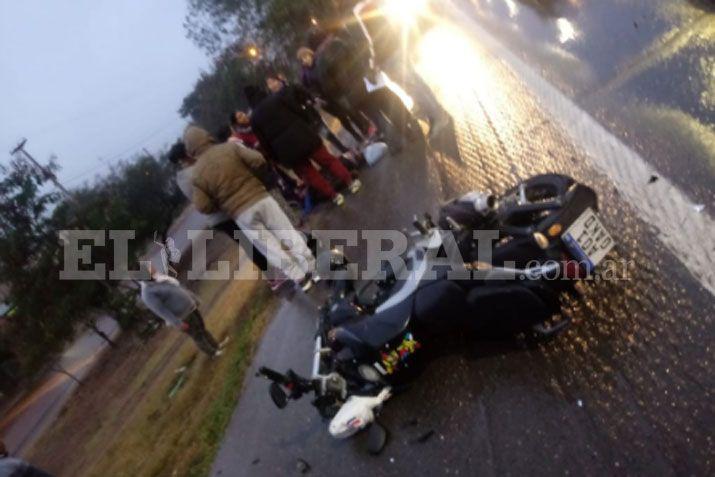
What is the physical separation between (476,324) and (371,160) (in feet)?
18.0

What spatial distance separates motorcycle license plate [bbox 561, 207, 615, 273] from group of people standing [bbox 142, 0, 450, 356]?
3.83 metres

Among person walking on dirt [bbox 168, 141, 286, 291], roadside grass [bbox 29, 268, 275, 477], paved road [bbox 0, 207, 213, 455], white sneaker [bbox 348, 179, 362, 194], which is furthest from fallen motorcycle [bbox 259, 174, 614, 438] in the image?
paved road [bbox 0, 207, 213, 455]

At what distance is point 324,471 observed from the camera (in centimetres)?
477

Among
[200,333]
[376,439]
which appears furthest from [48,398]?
[376,439]

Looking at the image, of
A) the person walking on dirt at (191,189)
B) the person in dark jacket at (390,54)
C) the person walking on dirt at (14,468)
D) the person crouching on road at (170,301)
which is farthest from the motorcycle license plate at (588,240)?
the person walking on dirt at (14,468)

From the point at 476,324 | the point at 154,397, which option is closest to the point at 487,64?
the point at 476,324

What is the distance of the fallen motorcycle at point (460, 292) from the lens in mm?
3865

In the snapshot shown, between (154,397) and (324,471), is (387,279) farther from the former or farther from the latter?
(154,397)

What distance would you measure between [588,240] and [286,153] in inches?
195

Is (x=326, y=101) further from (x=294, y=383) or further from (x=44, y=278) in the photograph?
(x=44, y=278)

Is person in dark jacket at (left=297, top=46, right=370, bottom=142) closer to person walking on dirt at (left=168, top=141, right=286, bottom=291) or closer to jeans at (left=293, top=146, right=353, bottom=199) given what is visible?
jeans at (left=293, top=146, right=353, bottom=199)

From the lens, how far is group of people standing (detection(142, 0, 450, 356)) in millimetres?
6594

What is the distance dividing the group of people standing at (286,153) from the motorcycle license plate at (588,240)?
383 cm

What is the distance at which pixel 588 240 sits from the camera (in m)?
3.92
